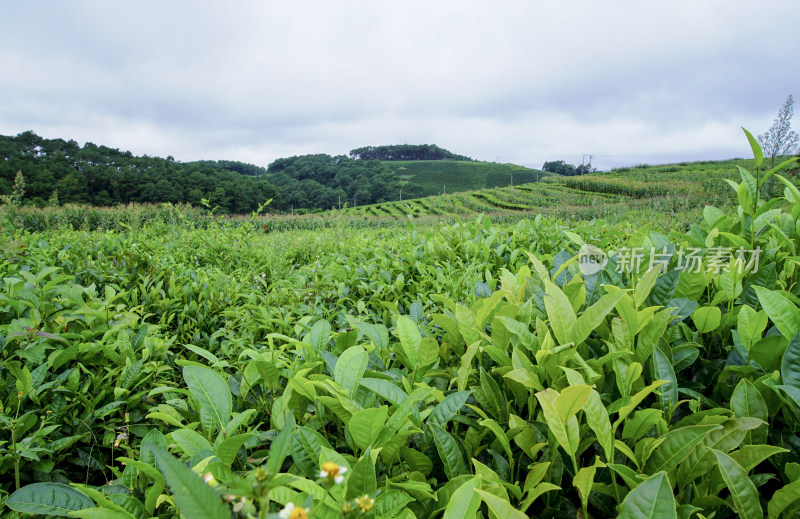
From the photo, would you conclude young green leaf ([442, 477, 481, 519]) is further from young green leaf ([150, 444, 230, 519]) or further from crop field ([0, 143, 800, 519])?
young green leaf ([150, 444, 230, 519])

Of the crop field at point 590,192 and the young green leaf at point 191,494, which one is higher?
the crop field at point 590,192

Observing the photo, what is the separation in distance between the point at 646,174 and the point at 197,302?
193 ft

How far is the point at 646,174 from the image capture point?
5047 cm

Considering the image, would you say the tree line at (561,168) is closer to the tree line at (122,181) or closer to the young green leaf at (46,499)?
the tree line at (122,181)

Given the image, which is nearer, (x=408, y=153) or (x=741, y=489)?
(x=741, y=489)

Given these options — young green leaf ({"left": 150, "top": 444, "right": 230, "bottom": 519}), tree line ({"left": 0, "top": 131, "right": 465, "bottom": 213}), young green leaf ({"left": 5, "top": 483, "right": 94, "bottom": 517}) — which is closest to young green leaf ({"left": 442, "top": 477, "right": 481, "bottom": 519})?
young green leaf ({"left": 150, "top": 444, "right": 230, "bottom": 519})

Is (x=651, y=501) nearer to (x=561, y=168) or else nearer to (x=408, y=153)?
(x=561, y=168)

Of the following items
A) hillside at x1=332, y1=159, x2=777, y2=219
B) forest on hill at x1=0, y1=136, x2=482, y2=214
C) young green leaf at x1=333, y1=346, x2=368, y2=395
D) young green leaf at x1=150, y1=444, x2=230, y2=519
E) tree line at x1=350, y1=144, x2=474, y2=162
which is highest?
tree line at x1=350, y1=144, x2=474, y2=162

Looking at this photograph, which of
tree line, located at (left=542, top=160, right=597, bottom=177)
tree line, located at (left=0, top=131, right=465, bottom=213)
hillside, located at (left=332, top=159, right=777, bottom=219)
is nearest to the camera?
hillside, located at (left=332, top=159, right=777, bottom=219)

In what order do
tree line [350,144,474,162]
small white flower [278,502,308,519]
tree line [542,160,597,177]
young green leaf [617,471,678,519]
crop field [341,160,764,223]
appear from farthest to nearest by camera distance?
tree line [350,144,474,162] < tree line [542,160,597,177] < crop field [341,160,764,223] < young green leaf [617,471,678,519] < small white flower [278,502,308,519]

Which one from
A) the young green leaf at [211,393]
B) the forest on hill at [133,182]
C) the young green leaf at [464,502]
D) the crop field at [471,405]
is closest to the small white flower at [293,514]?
the crop field at [471,405]

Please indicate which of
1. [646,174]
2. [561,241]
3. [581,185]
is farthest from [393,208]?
[561,241]

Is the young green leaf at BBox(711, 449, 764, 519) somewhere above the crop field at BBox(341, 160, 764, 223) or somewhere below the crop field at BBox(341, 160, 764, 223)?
below

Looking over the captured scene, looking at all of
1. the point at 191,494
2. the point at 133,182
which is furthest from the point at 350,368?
the point at 133,182
